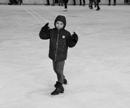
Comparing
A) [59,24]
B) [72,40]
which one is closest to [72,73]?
[72,40]

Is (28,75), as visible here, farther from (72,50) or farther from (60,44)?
(72,50)

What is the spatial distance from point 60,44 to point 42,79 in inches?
45.5

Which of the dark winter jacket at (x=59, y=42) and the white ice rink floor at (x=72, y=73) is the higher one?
the dark winter jacket at (x=59, y=42)

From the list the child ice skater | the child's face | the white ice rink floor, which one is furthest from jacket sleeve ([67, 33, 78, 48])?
the white ice rink floor

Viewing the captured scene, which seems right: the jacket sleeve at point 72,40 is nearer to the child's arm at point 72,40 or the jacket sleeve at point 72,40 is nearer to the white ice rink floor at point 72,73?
the child's arm at point 72,40

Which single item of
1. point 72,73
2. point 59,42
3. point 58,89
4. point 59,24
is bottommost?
point 72,73

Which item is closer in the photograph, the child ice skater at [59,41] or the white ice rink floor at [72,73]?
the white ice rink floor at [72,73]

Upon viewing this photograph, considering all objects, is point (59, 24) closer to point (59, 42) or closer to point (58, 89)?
point (59, 42)

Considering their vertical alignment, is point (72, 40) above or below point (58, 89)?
above

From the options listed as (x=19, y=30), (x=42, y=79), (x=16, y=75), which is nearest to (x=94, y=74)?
(x=42, y=79)

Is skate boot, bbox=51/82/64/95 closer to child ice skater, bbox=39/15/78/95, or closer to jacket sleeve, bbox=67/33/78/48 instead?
child ice skater, bbox=39/15/78/95

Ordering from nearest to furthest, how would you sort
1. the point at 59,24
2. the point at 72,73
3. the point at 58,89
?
1. the point at 59,24
2. the point at 58,89
3. the point at 72,73

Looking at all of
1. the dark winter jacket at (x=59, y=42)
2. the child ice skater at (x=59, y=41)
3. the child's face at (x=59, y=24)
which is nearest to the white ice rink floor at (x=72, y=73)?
the child ice skater at (x=59, y=41)

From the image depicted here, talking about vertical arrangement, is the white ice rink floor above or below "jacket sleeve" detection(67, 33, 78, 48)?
below
